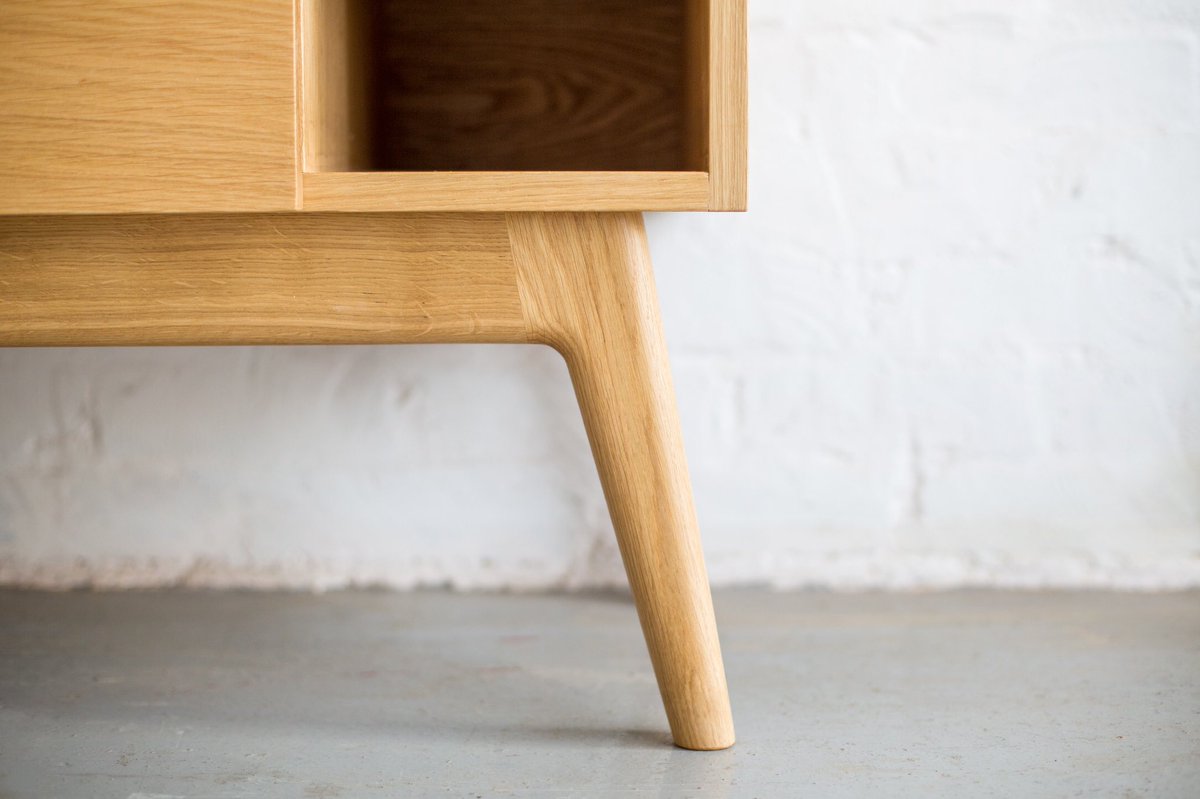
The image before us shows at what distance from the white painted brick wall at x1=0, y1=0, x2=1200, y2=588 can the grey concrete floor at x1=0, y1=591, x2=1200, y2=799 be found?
0.05 meters

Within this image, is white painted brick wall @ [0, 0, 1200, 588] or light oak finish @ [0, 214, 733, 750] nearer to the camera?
light oak finish @ [0, 214, 733, 750]

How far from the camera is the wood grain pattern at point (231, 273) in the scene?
0.53m

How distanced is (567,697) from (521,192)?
36 cm

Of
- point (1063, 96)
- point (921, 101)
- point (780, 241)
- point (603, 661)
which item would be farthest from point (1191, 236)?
point (603, 661)

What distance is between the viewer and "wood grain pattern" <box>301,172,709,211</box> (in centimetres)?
51

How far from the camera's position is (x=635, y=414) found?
567mm

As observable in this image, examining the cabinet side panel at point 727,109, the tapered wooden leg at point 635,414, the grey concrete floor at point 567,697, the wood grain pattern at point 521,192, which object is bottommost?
the grey concrete floor at point 567,697

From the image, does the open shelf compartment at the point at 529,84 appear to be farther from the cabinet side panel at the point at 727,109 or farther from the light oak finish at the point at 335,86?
the cabinet side panel at the point at 727,109

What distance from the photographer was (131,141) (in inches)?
19.5

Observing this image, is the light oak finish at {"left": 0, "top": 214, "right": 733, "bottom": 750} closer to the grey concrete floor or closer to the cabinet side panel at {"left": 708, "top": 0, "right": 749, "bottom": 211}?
the cabinet side panel at {"left": 708, "top": 0, "right": 749, "bottom": 211}

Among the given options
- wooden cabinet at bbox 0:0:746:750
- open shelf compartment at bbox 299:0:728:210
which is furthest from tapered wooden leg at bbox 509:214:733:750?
open shelf compartment at bbox 299:0:728:210

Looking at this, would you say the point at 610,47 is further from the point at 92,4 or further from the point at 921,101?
the point at 92,4

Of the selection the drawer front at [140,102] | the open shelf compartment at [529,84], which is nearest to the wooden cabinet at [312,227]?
the drawer front at [140,102]

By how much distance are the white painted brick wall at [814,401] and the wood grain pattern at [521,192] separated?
17.0 inches
